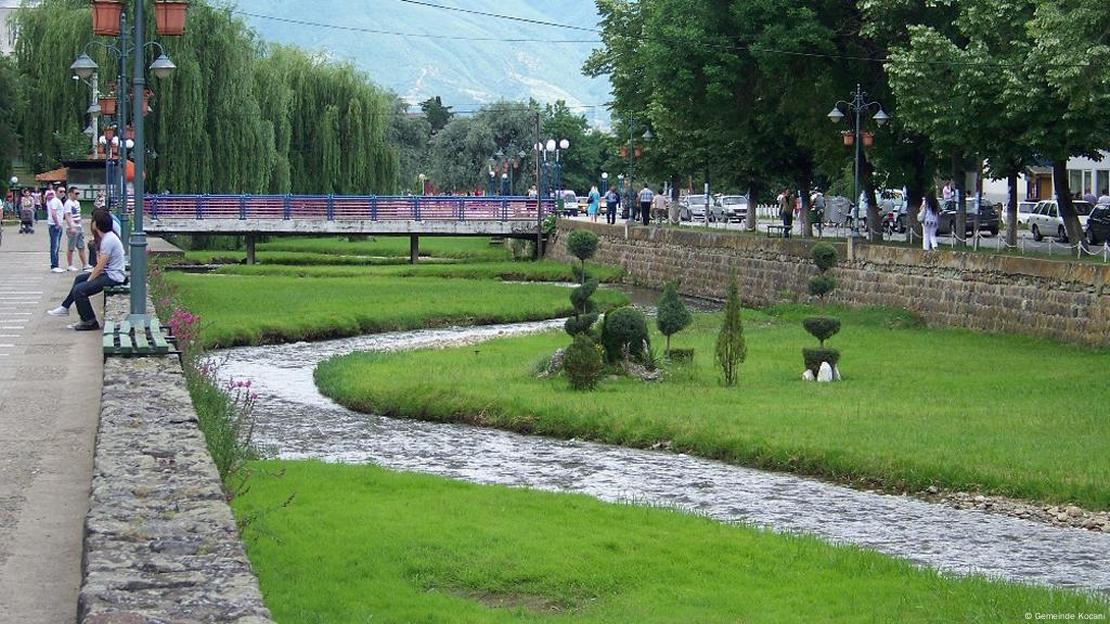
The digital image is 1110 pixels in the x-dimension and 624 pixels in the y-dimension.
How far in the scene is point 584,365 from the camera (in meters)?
24.1

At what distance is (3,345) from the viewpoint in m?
21.6

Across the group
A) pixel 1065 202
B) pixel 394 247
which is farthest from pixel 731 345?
pixel 394 247

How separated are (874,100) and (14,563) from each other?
37353 mm

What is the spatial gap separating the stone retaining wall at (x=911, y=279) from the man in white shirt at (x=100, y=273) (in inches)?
678

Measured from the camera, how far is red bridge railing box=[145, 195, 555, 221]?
197 feet

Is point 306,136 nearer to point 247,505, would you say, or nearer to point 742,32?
point 742,32

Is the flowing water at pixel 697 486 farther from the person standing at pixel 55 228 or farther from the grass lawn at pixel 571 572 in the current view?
the person standing at pixel 55 228

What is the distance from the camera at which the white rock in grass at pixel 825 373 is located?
2530cm

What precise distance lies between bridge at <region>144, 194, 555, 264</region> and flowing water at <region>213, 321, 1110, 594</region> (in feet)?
114

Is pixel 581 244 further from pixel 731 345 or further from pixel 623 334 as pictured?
pixel 731 345


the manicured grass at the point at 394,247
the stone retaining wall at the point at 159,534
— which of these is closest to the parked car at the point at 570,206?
the manicured grass at the point at 394,247

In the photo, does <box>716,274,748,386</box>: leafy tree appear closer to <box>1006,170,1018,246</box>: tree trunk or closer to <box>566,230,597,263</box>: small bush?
<box>566,230,597,263</box>: small bush

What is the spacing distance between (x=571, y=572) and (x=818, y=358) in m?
14.1

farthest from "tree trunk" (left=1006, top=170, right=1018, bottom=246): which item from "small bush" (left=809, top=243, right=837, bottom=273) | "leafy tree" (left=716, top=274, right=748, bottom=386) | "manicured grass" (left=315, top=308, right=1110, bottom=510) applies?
"leafy tree" (left=716, top=274, right=748, bottom=386)
